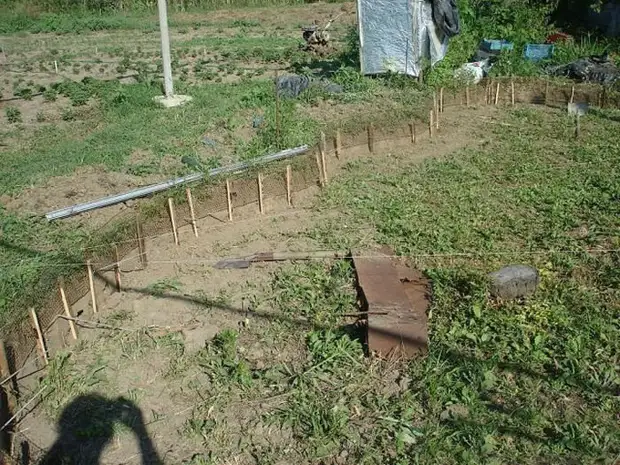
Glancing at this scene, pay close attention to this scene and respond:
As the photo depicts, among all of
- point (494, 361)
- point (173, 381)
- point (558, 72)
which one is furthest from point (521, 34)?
point (173, 381)

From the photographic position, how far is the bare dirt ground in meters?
3.79

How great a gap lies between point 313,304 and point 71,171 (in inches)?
157

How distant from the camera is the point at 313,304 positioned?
16.5ft

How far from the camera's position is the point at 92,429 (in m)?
3.80

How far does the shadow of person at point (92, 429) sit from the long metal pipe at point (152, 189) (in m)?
2.80

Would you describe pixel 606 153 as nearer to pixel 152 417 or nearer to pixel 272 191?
pixel 272 191

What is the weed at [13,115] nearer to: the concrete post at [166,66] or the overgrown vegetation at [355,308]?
the overgrown vegetation at [355,308]

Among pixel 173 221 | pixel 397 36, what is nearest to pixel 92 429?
pixel 173 221

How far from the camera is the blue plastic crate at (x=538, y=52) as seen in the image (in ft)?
42.3

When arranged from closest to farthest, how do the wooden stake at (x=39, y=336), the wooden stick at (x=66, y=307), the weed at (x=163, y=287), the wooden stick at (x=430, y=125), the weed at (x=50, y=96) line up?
the wooden stake at (x=39, y=336)
the wooden stick at (x=66, y=307)
the weed at (x=163, y=287)
the wooden stick at (x=430, y=125)
the weed at (x=50, y=96)

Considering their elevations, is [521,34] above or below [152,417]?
above

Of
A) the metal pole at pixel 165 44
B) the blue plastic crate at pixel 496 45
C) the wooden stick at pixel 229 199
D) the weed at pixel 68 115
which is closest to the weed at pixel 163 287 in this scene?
the wooden stick at pixel 229 199

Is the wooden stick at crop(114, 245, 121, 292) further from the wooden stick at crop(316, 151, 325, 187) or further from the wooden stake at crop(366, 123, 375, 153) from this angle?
the wooden stake at crop(366, 123, 375, 153)

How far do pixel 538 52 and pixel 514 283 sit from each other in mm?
9534
